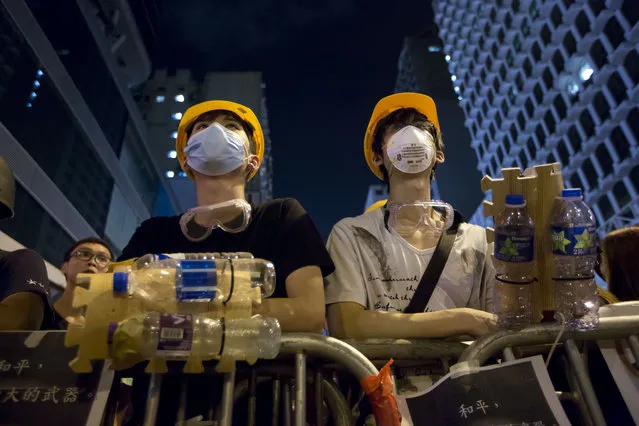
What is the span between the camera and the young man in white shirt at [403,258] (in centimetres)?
276

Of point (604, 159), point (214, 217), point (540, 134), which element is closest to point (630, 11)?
point (604, 159)

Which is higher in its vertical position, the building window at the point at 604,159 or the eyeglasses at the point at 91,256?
the building window at the point at 604,159

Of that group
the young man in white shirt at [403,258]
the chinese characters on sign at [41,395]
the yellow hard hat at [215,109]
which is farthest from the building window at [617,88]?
the chinese characters on sign at [41,395]

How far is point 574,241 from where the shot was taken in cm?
254

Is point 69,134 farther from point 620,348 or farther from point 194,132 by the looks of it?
point 620,348

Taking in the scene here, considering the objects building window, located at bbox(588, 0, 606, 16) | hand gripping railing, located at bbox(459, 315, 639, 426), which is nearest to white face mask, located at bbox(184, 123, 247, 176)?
hand gripping railing, located at bbox(459, 315, 639, 426)

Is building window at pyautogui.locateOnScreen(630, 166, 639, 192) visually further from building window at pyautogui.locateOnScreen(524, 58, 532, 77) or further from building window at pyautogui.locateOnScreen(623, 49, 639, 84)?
building window at pyautogui.locateOnScreen(524, 58, 532, 77)

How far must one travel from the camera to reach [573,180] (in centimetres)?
3578

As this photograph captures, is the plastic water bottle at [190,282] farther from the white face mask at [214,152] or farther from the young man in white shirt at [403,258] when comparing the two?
the white face mask at [214,152]

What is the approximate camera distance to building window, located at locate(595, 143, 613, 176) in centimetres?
3161

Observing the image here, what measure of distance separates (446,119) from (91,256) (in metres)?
61.9

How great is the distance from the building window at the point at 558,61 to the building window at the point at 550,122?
341cm

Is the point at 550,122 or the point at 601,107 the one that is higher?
the point at 550,122

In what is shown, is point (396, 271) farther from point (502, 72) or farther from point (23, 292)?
point (502, 72)
